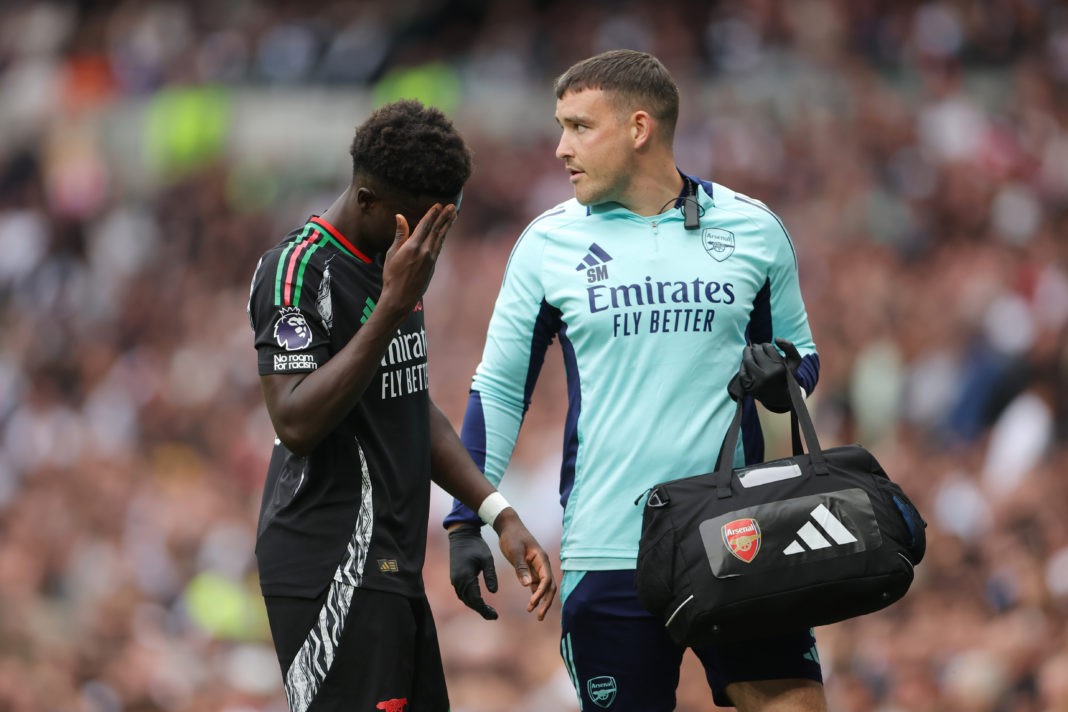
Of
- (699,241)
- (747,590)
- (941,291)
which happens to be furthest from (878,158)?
(747,590)

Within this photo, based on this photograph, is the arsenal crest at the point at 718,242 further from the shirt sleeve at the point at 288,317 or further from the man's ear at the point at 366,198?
the shirt sleeve at the point at 288,317

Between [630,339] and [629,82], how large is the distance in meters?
0.74

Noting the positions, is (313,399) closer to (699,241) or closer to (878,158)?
(699,241)

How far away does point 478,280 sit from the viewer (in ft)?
35.9

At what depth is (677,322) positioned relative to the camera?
13.1 ft

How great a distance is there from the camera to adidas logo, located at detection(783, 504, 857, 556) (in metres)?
3.64

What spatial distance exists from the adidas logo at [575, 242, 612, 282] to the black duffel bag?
66cm

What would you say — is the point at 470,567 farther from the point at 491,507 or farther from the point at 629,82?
the point at 629,82

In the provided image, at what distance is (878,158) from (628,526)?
19.5ft

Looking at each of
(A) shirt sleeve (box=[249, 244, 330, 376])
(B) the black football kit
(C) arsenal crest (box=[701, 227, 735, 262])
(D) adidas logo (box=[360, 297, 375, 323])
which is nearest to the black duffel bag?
(C) arsenal crest (box=[701, 227, 735, 262])

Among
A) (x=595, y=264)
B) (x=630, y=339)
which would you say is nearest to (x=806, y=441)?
(x=630, y=339)

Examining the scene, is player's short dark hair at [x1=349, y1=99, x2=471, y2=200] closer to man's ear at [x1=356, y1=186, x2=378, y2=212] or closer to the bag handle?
man's ear at [x1=356, y1=186, x2=378, y2=212]

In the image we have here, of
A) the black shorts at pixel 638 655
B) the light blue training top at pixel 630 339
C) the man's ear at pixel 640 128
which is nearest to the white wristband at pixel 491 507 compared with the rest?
the light blue training top at pixel 630 339

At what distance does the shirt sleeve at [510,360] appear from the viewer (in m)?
4.18
